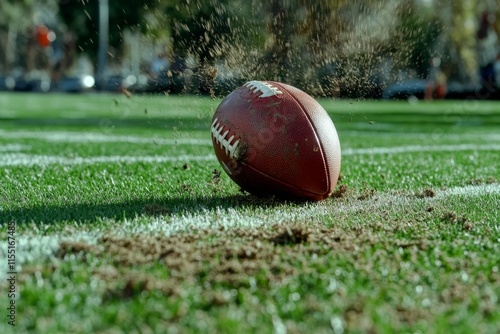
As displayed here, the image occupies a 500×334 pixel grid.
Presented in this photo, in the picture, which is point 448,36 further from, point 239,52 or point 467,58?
point 239,52

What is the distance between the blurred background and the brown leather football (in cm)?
107

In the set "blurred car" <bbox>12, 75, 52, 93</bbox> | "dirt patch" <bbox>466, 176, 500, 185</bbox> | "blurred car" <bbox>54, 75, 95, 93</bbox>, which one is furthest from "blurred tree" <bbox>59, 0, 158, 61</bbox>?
"dirt patch" <bbox>466, 176, 500, 185</bbox>

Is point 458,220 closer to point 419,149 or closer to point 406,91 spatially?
point 419,149

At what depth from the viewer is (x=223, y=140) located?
4.51 m

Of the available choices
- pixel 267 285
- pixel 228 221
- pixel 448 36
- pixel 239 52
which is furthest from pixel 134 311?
pixel 448 36

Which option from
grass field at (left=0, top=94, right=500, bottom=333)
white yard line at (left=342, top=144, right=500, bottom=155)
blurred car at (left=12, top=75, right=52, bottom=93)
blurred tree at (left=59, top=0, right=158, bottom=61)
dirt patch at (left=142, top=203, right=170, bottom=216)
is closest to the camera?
grass field at (left=0, top=94, right=500, bottom=333)

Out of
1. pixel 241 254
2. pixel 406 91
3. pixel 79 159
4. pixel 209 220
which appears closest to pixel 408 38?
pixel 79 159

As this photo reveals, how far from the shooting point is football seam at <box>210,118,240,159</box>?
14.6ft

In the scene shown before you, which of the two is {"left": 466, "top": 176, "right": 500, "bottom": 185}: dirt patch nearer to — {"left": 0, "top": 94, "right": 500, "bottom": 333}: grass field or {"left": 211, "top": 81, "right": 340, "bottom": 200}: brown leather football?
{"left": 0, "top": 94, "right": 500, "bottom": 333}: grass field

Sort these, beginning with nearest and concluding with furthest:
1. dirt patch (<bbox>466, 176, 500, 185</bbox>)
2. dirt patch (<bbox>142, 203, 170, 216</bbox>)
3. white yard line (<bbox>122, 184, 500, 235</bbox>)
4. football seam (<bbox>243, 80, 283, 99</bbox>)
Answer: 1. white yard line (<bbox>122, 184, 500, 235</bbox>)
2. dirt patch (<bbox>142, 203, 170, 216</bbox>)
3. football seam (<bbox>243, 80, 283, 99</bbox>)
4. dirt patch (<bbox>466, 176, 500, 185</bbox>)

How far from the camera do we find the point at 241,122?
4.40 meters

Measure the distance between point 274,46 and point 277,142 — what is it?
9.23 m

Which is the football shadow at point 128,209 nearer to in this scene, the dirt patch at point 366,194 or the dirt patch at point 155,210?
the dirt patch at point 155,210

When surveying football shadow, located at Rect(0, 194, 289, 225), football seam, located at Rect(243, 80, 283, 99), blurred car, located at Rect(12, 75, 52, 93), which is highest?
football seam, located at Rect(243, 80, 283, 99)
